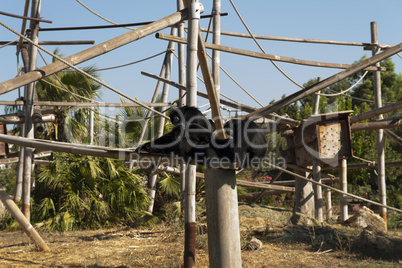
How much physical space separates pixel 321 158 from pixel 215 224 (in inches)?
197

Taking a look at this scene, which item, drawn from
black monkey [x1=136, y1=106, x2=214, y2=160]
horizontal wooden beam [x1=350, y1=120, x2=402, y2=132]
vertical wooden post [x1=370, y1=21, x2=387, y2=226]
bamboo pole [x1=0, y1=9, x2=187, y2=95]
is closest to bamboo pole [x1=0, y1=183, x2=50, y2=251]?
bamboo pole [x1=0, y1=9, x2=187, y2=95]

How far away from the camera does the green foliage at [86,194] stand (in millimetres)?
8758

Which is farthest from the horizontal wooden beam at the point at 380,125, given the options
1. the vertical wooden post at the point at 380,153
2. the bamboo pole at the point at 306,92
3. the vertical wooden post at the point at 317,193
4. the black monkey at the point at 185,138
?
the black monkey at the point at 185,138

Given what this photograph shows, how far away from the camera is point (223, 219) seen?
355 cm

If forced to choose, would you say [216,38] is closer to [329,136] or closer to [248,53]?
[248,53]

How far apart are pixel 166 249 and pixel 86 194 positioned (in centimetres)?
356

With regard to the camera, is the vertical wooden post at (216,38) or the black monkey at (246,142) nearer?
the black monkey at (246,142)

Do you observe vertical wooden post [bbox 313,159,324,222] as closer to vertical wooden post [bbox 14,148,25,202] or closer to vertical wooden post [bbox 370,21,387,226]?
vertical wooden post [bbox 370,21,387,226]

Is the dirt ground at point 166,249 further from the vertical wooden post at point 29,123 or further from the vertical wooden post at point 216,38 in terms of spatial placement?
the vertical wooden post at point 216,38

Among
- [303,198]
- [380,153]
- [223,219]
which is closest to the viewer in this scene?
[223,219]

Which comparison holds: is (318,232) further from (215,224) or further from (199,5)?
(199,5)

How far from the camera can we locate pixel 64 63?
4.10m

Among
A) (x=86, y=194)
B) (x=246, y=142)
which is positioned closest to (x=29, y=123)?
(x=86, y=194)

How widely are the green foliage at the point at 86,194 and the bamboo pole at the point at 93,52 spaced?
511 cm
